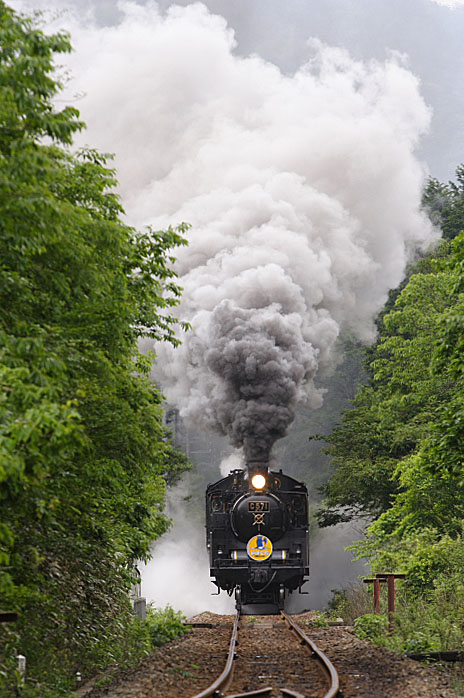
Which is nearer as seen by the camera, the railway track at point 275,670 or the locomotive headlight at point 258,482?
the railway track at point 275,670

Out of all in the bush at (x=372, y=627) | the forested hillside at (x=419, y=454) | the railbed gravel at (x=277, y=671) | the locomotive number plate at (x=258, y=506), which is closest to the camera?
the railbed gravel at (x=277, y=671)

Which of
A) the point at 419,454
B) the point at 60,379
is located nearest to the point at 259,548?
the point at 419,454

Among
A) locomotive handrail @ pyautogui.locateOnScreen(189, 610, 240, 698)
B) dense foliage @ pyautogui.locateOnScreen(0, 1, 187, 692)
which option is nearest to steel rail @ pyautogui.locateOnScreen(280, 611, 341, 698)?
locomotive handrail @ pyautogui.locateOnScreen(189, 610, 240, 698)

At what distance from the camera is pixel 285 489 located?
18641 mm

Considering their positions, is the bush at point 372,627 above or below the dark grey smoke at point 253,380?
below

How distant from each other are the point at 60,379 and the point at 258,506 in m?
12.4

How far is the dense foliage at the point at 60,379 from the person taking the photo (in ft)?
18.5

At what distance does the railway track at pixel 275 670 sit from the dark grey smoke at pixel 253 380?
7.33 meters

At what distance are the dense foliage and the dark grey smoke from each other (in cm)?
1025

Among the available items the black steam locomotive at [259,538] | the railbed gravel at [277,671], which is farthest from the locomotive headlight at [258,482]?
the railbed gravel at [277,671]

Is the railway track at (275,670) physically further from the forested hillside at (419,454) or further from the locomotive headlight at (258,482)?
the locomotive headlight at (258,482)

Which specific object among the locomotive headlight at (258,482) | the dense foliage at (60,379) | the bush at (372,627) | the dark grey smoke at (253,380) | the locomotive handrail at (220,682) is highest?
the dark grey smoke at (253,380)

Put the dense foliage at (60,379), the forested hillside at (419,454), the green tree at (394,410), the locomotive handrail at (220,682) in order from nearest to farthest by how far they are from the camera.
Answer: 1. the dense foliage at (60,379)
2. the locomotive handrail at (220,682)
3. the forested hillside at (419,454)
4. the green tree at (394,410)

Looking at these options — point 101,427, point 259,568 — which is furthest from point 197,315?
point 101,427
